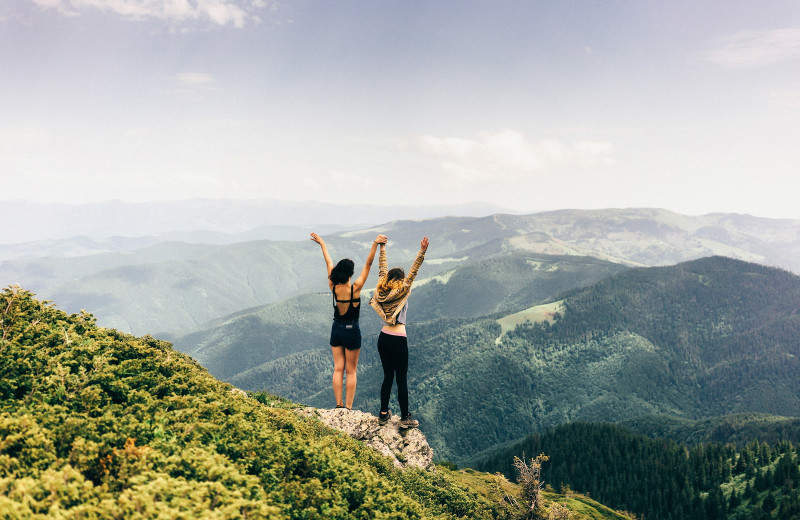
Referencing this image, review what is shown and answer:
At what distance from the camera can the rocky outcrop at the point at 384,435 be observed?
17953 millimetres

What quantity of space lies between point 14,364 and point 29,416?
8.26 feet

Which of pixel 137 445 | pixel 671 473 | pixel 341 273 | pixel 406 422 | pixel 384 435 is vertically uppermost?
pixel 341 273

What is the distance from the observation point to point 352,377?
59.3ft

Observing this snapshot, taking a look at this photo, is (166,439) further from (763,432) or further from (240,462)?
(763,432)

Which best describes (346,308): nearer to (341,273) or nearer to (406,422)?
(341,273)

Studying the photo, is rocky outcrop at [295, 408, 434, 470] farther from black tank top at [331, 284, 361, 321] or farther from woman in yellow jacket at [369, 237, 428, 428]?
black tank top at [331, 284, 361, 321]

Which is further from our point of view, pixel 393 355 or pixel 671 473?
pixel 671 473

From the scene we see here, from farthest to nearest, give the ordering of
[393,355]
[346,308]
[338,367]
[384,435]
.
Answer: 1. [384,435]
2. [338,367]
3. [346,308]
4. [393,355]

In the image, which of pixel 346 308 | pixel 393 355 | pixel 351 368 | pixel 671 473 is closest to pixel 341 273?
pixel 346 308

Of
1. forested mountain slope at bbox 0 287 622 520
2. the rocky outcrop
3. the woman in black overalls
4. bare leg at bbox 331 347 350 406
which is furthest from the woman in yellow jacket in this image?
the rocky outcrop

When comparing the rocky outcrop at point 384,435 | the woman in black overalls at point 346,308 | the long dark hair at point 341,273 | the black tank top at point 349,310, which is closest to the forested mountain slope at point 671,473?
the rocky outcrop at point 384,435

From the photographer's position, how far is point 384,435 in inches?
738

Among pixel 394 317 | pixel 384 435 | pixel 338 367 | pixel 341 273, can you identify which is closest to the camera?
pixel 394 317

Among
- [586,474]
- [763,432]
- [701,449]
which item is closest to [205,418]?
[586,474]
